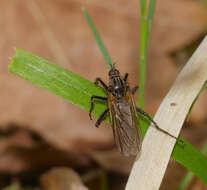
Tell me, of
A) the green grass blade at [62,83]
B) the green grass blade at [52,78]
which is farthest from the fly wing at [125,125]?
the green grass blade at [52,78]

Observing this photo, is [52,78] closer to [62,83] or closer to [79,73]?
[62,83]

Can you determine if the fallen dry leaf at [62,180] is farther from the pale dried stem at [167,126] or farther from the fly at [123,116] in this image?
the pale dried stem at [167,126]

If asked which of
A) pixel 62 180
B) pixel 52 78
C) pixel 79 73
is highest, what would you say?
pixel 79 73

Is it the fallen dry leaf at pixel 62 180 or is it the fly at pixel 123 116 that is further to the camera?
the fallen dry leaf at pixel 62 180

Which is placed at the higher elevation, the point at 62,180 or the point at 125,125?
the point at 125,125

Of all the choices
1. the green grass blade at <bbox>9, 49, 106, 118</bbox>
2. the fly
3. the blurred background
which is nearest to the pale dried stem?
the fly

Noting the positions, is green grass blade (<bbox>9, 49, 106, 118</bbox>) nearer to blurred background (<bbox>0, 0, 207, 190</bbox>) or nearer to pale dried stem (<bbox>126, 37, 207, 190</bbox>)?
pale dried stem (<bbox>126, 37, 207, 190</bbox>)

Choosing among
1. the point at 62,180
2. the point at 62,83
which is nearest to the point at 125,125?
the point at 62,180
